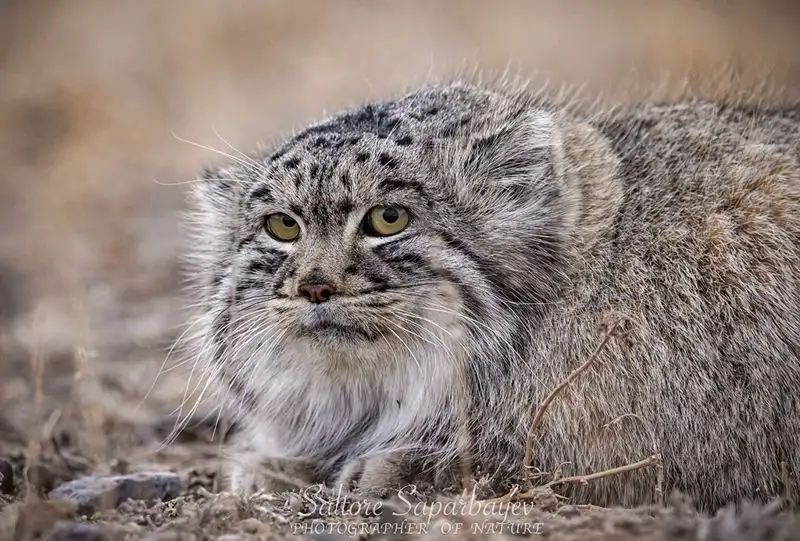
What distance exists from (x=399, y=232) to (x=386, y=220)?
8 cm

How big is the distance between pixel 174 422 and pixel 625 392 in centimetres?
320

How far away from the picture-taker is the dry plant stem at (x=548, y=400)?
4516 millimetres

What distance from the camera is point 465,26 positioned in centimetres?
1652

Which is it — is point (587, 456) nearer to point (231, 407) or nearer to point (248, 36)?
point (231, 407)

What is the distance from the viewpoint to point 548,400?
455 cm

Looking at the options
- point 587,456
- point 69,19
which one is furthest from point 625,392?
point 69,19

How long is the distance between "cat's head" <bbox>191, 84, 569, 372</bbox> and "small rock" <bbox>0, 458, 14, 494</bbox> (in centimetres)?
125

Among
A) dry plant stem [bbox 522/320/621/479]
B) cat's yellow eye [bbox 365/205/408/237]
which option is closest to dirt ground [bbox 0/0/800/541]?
dry plant stem [bbox 522/320/621/479]

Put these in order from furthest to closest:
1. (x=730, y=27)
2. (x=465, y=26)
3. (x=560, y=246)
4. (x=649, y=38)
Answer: (x=465, y=26) < (x=649, y=38) < (x=730, y=27) < (x=560, y=246)

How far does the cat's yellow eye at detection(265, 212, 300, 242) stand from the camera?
5242 mm

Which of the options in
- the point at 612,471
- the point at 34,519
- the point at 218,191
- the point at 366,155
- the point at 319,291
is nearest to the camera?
the point at 34,519

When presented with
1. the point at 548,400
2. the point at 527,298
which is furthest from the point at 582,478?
the point at 527,298

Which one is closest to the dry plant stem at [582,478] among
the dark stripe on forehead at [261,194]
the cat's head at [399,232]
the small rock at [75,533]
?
the cat's head at [399,232]

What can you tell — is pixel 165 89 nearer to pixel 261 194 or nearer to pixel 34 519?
pixel 261 194
